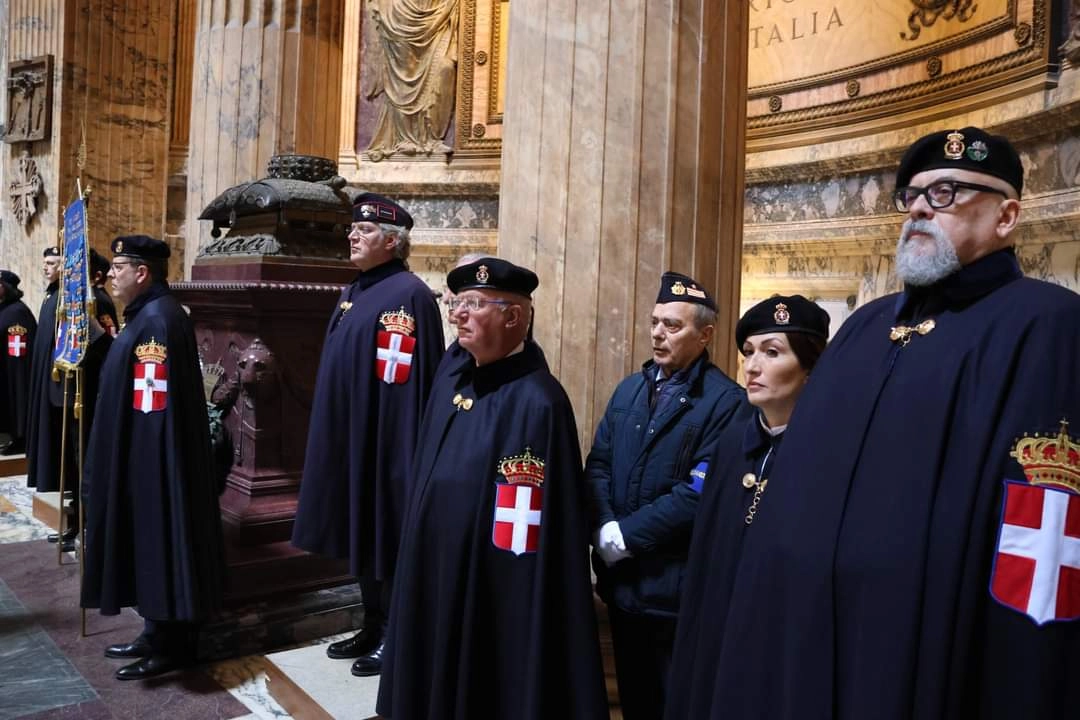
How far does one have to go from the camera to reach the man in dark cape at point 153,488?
3955 mm

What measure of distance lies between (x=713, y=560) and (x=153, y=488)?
2.69 metres

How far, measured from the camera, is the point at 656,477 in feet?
9.11

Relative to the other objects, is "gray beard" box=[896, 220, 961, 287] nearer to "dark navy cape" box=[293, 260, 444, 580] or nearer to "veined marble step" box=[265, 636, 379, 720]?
"dark navy cape" box=[293, 260, 444, 580]

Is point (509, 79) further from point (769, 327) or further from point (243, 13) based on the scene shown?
point (243, 13)

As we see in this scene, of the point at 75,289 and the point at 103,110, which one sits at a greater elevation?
the point at 103,110

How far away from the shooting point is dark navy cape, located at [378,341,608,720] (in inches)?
102

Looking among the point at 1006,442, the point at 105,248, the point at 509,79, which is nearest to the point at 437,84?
the point at 105,248

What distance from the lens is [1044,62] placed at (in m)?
6.06

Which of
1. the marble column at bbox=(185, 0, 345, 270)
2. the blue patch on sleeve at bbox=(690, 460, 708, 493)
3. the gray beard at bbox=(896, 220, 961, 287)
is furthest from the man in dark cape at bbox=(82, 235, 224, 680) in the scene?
the gray beard at bbox=(896, 220, 961, 287)

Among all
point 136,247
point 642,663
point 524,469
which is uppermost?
point 136,247

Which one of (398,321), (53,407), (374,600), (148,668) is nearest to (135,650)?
(148,668)

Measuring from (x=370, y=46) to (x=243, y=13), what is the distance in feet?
15.9

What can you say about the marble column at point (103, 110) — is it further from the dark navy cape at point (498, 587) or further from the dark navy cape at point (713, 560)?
the dark navy cape at point (713, 560)

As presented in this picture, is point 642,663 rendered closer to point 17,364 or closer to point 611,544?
point 611,544
